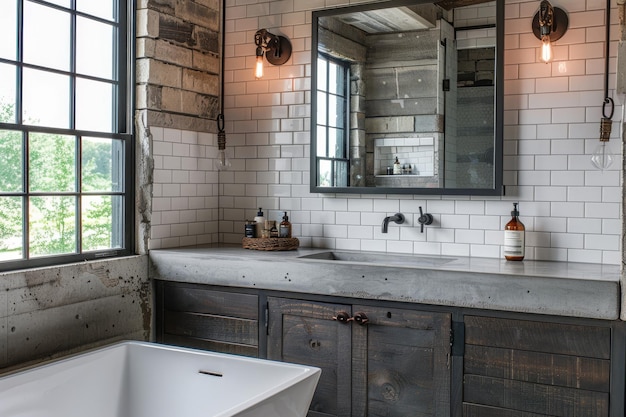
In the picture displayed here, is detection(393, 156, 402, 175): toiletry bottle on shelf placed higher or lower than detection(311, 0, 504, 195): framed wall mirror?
lower

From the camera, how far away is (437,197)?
4.30 m

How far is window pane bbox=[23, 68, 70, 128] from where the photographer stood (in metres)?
3.74

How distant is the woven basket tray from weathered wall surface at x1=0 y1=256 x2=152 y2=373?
0.70 m

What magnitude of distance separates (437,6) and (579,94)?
101cm

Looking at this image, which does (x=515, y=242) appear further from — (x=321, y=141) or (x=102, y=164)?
(x=102, y=164)

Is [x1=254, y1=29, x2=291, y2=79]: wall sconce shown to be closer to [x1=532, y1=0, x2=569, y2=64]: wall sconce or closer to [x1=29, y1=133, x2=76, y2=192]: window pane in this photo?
[x1=29, y1=133, x2=76, y2=192]: window pane

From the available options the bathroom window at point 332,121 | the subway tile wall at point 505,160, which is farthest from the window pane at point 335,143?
the subway tile wall at point 505,160

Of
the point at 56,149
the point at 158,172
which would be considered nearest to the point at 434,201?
the point at 158,172

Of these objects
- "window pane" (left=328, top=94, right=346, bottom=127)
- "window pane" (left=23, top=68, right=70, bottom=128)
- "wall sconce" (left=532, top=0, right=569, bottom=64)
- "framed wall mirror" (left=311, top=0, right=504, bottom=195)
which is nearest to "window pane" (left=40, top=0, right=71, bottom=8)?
"window pane" (left=23, top=68, right=70, bottom=128)

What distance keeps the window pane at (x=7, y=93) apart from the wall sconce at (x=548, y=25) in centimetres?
291

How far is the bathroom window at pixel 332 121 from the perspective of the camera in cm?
454

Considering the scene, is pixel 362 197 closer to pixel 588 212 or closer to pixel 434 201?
pixel 434 201

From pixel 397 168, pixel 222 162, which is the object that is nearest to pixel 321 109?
pixel 397 168

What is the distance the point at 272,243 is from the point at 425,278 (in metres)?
1.24
